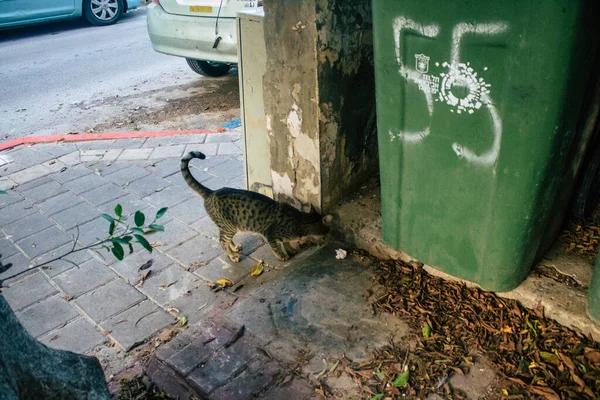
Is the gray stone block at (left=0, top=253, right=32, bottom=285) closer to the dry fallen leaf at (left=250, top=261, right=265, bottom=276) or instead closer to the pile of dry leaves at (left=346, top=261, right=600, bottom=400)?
the dry fallen leaf at (left=250, top=261, right=265, bottom=276)

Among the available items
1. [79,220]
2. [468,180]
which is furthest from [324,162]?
[79,220]

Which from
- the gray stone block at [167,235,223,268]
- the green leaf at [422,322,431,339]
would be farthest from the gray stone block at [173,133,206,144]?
the green leaf at [422,322,431,339]

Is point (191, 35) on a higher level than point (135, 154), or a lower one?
higher

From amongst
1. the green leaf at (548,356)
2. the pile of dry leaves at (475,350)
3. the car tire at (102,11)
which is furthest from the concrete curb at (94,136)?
the car tire at (102,11)

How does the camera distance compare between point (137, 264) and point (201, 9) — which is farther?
point (201, 9)

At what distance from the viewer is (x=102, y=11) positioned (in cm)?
1111

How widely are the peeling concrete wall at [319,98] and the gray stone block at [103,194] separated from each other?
1579 millimetres

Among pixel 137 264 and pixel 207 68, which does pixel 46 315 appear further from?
pixel 207 68

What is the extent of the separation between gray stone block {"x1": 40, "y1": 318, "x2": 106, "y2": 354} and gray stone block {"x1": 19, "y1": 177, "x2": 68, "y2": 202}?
1.80 m

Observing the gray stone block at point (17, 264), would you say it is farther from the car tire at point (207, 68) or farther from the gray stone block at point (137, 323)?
the car tire at point (207, 68)

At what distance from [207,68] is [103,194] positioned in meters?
3.90

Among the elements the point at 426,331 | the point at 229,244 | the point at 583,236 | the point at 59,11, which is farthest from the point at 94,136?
the point at 59,11

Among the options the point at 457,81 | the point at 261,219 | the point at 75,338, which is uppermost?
the point at 457,81

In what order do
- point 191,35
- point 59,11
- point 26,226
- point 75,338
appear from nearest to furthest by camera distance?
point 75,338 → point 26,226 → point 191,35 → point 59,11
